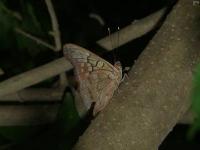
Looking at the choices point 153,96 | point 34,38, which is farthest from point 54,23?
point 153,96

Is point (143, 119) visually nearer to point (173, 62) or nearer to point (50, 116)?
point (173, 62)

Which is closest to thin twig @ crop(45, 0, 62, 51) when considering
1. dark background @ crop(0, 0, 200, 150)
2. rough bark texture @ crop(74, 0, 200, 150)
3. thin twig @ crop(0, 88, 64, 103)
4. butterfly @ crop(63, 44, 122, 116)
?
dark background @ crop(0, 0, 200, 150)

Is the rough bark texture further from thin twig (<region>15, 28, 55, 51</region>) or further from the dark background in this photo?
thin twig (<region>15, 28, 55, 51</region>)

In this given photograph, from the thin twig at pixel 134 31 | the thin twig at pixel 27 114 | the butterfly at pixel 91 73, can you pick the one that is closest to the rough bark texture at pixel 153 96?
the butterfly at pixel 91 73

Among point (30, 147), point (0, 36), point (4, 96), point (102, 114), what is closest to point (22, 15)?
point (0, 36)

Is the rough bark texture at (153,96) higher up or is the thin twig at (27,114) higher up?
the rough bark texture at (153,96)

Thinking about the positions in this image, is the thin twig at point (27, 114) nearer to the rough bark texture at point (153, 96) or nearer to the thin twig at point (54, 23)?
the thin twig at point (54, 23)

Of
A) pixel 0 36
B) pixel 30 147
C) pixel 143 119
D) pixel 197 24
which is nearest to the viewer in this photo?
pixel 143 119
